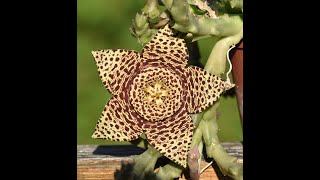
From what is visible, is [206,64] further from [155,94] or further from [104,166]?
[104,166]

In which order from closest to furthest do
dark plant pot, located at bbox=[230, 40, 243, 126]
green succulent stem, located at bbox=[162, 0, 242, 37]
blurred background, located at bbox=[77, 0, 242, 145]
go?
green succulent stem, located at bbox=[162, 0, 242, 37], dark plant pot, located at bbox=[230, 40, 243, 126], blurred background, located at bbox=[77, 0, 242, 145]

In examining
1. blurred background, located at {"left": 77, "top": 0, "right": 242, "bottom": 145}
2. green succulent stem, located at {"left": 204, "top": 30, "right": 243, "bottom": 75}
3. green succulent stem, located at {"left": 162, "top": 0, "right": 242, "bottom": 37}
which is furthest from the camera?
blurred background, located at {"left": 77, "top": 0, "right": 242, "bottom": 145}

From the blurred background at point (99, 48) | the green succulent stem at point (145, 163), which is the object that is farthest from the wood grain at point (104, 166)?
the blurred background at point (99, 48)

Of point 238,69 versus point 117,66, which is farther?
point 238,69

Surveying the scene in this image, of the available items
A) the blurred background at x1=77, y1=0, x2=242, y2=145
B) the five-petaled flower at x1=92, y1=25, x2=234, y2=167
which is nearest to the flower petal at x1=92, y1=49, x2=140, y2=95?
the five-petaled flower at x1=92, y1=25, x2=234, y2=167

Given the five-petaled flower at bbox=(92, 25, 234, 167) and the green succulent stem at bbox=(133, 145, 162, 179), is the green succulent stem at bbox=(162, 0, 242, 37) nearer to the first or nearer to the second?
the five-petaled flower at bbox=(92, 25, 234, 167)

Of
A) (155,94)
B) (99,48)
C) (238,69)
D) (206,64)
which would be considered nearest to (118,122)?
(155,94)
